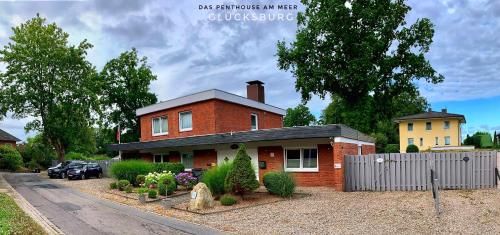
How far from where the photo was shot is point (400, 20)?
37.9 metres

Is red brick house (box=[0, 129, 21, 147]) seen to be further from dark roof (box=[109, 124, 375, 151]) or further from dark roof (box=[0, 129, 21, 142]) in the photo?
dark roof (box=[109, 124, 375, 151])

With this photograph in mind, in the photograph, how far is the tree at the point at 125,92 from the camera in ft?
173

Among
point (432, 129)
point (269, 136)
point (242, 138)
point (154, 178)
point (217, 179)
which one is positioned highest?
point (432, 129)

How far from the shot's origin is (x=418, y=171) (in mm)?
18984

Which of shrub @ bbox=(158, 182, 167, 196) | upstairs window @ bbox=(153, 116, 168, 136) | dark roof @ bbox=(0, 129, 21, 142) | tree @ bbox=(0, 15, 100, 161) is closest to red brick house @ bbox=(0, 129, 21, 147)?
dark roof @ bbox=(0, 129, 21, 142)

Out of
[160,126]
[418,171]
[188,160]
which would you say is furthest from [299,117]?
[418,171]

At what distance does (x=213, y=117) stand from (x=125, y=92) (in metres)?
29.4

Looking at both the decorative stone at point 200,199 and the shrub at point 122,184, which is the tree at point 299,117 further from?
the decorative stone at point 200,199

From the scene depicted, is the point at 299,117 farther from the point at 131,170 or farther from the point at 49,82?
the point at 131,170

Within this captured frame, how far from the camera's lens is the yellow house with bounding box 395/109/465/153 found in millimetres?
59062

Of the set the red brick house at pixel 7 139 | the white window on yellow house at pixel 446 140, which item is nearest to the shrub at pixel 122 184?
the red brick house at pixel 7 139

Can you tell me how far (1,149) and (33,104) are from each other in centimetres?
1450

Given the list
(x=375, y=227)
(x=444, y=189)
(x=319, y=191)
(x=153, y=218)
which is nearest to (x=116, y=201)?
(x=153, y=218)

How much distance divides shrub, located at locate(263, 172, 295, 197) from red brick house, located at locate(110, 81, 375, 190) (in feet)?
10.3
